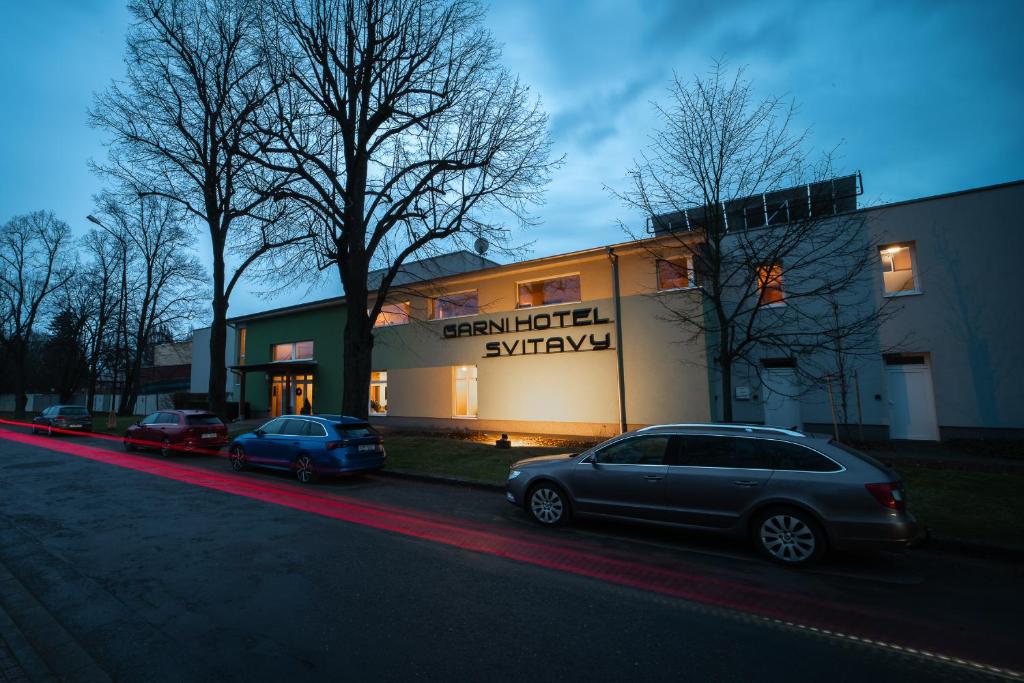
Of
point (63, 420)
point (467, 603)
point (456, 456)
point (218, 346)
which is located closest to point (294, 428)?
point (456, 456)

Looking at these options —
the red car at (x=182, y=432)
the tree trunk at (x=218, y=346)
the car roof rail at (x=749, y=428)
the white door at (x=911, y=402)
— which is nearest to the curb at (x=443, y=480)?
the car roof rail at (x=749, y=428)

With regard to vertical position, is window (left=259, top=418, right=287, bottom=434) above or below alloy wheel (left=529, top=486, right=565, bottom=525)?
above

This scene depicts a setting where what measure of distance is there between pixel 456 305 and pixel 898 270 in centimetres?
1534

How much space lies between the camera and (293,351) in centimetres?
2611

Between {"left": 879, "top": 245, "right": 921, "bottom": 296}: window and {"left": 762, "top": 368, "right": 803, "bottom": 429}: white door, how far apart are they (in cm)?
366

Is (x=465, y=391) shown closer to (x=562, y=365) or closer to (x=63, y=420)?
(x=562, y=365)

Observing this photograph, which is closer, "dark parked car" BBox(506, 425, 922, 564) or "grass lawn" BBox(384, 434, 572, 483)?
"dark parked car" BBox(506, 425, 922, 564)

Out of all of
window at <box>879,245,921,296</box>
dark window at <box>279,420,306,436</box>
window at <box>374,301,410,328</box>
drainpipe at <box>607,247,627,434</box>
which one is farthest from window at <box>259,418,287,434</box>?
window at <box>879,245,921,296</box>

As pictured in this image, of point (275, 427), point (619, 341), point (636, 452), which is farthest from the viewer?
point (619, 341)

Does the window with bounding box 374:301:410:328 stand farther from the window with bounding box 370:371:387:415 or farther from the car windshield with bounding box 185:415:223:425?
the car windshield with bounding box 185:415:223:425

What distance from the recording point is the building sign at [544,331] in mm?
16422

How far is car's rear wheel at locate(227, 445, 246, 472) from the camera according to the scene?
1151cm

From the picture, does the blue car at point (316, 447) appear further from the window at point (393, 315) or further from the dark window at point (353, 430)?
the window at point (393, 315)

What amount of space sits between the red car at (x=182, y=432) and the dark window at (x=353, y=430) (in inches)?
285
